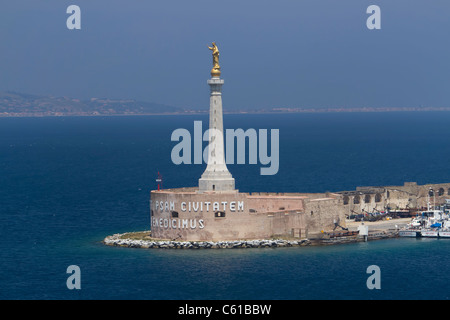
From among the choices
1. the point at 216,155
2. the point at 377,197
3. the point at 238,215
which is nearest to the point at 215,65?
the point at 216,155

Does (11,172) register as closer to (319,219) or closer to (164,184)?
(164,184)

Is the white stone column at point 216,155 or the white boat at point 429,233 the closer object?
the white stone column at point 216,155

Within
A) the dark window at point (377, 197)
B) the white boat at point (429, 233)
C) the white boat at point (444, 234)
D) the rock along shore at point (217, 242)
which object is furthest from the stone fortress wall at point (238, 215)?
the dark window at point (377, 197)

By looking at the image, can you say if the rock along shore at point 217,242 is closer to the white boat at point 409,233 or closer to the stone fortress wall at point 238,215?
the stone fortress wall at point 238,215

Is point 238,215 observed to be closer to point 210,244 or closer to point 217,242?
point 217,242

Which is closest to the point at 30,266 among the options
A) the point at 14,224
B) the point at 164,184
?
the point at 14,224

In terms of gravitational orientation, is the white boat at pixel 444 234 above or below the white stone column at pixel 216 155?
below

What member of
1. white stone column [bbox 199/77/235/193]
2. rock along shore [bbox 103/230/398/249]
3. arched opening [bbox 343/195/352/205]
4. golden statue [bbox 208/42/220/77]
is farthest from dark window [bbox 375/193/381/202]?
golden statue [bbox 208/42/220/77]

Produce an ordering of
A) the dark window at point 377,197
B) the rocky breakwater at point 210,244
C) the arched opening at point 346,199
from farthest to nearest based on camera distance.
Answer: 1. the dark window at point 377,197
2. the arched opening at point 346,199
3. the rocky breakwater at point 210,244
